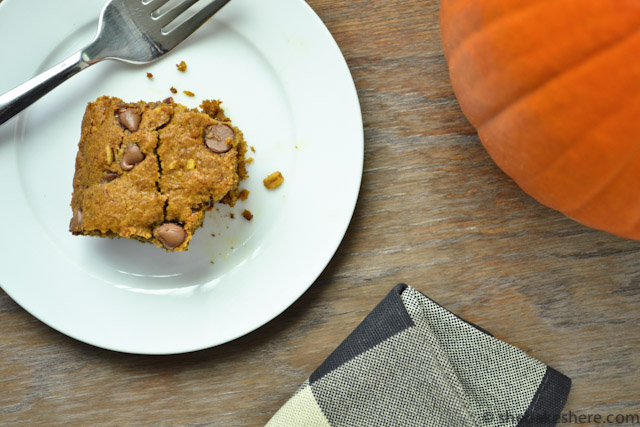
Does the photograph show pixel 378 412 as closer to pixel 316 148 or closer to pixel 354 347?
pixel 354 347

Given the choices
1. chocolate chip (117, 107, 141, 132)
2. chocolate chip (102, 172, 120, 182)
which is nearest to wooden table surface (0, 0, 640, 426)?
chocolate chip (102, 172, 120, 182)

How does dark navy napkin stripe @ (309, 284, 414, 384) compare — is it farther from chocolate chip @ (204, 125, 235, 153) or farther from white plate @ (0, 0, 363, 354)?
chocolate chip @ (204, 125, 235, 153)

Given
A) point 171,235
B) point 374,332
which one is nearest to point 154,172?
point 171,235

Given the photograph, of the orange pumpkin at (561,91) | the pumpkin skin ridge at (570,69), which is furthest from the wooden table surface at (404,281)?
the pumpkin skin ridge at (570,69)

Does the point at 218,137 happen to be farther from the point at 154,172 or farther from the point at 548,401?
the point at 548,401

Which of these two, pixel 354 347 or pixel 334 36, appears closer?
pixel 354 347

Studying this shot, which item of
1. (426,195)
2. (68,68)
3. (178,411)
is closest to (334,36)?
(426,195)

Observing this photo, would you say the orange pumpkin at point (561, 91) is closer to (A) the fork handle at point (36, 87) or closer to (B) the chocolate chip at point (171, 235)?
(B) the chocolate chip at point (171, 235)
